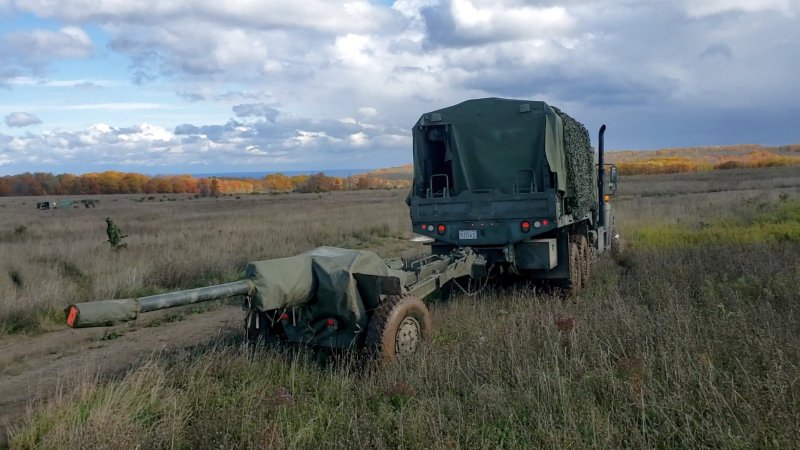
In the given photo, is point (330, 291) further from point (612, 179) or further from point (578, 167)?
point (612, 179)

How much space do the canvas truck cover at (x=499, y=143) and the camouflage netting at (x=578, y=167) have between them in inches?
0.6

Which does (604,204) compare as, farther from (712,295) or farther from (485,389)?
(485,389)

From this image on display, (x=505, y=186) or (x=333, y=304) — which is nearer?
(x=333, y=304)

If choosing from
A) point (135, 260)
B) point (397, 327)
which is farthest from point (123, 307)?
point (135, 260)

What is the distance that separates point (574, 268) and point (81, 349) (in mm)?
7191

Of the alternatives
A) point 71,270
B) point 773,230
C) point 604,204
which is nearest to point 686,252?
point 604,204

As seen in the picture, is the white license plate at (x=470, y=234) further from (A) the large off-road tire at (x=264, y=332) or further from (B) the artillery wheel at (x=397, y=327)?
(A) the large off-road tire at (x=264, y=332)

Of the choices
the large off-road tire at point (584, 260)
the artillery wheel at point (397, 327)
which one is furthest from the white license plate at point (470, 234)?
the artillery wheel at point (397, 327)

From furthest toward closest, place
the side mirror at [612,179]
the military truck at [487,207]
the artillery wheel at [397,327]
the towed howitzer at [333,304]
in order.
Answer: the side mirror at [612,179] → the military truck at [487,207] → the artillery wheel at [397,327] → the towed howitzer at [333,304]

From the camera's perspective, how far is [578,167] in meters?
10.6

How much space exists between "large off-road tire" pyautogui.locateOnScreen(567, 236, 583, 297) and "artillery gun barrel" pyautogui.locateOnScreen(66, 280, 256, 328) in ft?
21.1

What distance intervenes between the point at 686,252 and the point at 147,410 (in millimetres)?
10261

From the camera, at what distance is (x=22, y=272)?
1180 centimetres

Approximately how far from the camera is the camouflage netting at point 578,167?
10172 mm
